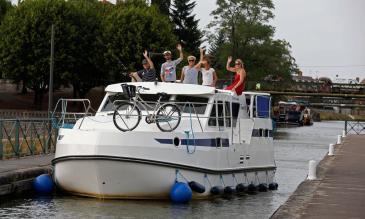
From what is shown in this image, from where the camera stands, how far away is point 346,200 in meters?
17.0

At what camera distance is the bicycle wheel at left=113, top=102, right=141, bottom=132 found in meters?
18.2

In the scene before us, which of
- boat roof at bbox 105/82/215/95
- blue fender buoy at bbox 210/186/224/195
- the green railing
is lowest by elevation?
blue fender buoy at bbox 210/186/224/195

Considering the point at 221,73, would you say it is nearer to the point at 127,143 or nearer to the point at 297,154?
the point at 297,154

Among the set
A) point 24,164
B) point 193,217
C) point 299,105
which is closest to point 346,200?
point 193,217

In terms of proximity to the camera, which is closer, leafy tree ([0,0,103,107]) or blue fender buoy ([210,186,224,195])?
blue fender buoy ([210,186,224,195])

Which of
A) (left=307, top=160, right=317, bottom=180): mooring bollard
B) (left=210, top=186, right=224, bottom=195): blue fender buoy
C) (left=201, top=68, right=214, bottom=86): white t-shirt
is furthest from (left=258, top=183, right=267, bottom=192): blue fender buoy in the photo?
(left=201, top=68, right=214, bottom=86): white t-shirt

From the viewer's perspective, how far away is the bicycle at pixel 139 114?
1831 cm

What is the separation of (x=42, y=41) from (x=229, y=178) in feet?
170

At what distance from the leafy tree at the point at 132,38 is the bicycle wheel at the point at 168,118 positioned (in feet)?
163

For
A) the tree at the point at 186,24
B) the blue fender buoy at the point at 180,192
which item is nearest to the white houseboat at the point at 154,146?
the blue fender buoy at the point at 180,192

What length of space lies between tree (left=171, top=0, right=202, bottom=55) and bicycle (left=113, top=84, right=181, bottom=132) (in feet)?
234

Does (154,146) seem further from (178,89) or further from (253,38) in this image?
(253,38)

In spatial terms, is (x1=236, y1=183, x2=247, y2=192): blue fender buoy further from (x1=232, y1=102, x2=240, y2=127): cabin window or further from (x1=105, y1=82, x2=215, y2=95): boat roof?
(x1=105, y1=82, x2=215, y2=95): boat roof

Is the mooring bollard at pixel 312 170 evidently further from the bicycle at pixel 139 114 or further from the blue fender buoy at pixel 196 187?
the bicycle at pixel 139 114
